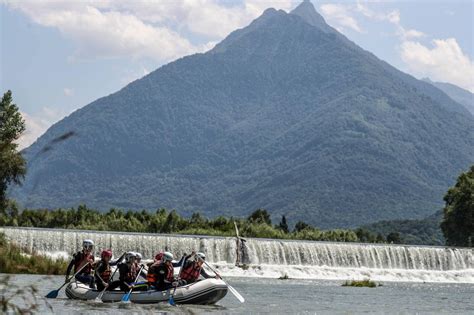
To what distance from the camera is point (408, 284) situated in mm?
57312

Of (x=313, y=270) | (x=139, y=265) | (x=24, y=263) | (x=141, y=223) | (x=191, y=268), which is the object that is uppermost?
(x=141, y=223)

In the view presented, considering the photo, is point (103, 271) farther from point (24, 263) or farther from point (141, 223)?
point (141, 223)

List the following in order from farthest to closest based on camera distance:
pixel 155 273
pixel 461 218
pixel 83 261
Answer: pixel 461 218 → pixel 83 261 → pixel 155 273

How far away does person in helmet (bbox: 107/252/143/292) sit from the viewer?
29.7 meters

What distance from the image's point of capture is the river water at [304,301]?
91.1 ft

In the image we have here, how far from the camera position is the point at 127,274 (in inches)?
1178

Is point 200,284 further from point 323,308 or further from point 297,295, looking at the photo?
point 297,295

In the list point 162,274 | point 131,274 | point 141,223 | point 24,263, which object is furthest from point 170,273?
point 141,223

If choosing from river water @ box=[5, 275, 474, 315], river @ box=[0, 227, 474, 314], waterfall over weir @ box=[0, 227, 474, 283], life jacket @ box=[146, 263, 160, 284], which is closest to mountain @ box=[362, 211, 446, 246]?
waterfall over weir @ box=[0, 227, 474, 283]

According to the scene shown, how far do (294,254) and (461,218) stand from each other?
2700cm

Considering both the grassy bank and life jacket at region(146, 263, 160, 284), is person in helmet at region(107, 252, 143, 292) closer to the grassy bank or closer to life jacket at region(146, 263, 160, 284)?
life jacket at region(146, 263, 160, 284)

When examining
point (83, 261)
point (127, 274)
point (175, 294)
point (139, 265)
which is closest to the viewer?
point (175, 294)

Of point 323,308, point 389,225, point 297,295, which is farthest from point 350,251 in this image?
point 389,225

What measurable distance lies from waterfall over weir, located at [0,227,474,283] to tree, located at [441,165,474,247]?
13290 millimetres
